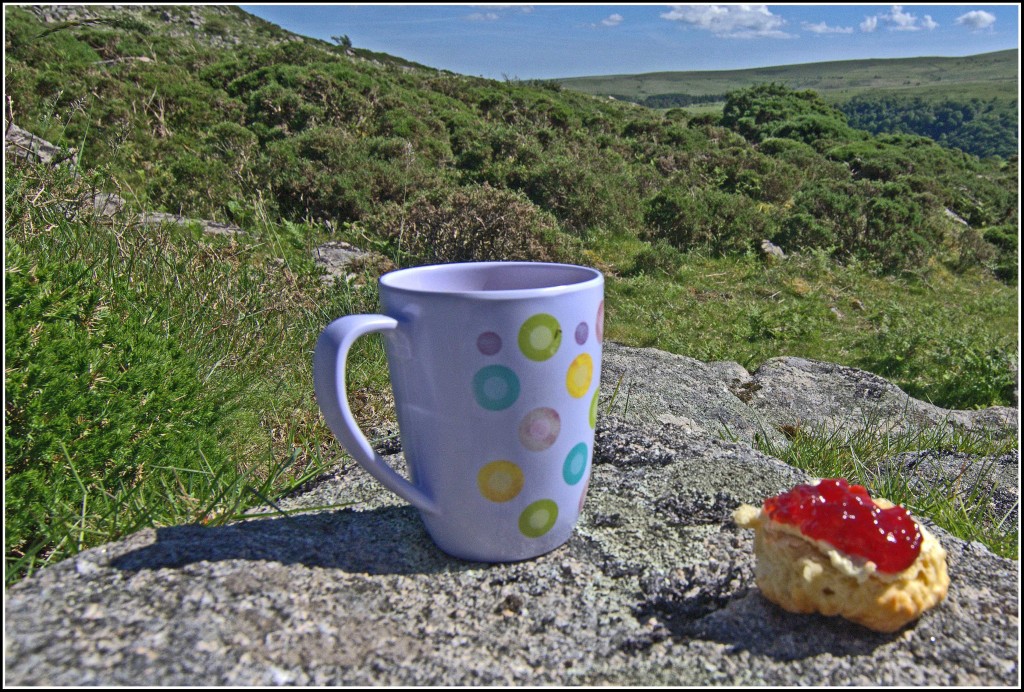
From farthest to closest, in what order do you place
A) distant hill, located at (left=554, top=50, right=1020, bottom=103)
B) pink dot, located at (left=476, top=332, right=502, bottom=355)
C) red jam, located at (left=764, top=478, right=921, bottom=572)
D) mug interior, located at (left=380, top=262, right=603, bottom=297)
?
distant hill, located at (left=554, top=50, right=1020, bottom=103) < mug interior, located at (left=380, top=262, right=603, bottom=297) < pink dot, located at (left=476, top=332, right=502, bottom=355) < red jam, located at (left=764, top=478, right=921, bottom=572)

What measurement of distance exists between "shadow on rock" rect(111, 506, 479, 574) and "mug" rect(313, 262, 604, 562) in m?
0.06

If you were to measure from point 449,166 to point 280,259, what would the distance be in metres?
4.92

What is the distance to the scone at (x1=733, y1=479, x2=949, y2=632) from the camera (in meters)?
1.04

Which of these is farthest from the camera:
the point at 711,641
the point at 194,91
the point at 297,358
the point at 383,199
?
the point at 194,91

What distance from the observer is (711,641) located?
1.07 m

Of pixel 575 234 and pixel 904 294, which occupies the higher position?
pixel 575 234

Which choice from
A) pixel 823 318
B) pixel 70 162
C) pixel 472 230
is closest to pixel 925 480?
pixel 70 162

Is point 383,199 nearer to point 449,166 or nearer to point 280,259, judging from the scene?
point 449,166

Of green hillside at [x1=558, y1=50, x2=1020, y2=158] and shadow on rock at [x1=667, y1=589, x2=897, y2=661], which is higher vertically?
green hillside at [x1=558, y1=50, x2=1020, y2=158]

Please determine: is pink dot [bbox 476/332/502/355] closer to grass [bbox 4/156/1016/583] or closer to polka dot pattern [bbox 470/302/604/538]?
polka dot pattern [bbox 470/302/604/538]

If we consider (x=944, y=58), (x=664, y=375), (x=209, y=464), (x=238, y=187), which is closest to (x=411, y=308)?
(x=209, y=464)

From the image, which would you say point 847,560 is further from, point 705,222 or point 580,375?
point 705,222

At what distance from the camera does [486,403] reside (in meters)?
1.20

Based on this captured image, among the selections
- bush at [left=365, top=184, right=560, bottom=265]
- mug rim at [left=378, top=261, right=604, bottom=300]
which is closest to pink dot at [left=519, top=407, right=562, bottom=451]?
mug rim at [left=378, top=261, right=604, bottom=300]
